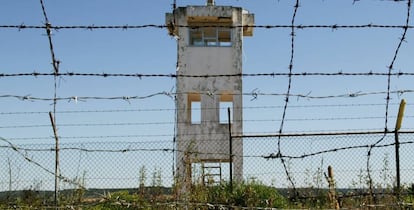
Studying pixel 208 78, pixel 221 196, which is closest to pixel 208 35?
pixel 208 78

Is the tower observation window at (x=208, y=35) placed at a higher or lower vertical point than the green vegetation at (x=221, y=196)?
higher

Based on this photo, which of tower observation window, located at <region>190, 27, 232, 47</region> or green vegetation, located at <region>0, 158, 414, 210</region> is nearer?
green vegetation, located at <region>0, 158, 414, 210</region>

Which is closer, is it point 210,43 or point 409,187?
point 409,187

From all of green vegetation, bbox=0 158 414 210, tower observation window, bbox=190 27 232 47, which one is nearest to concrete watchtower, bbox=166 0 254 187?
tower observation window, bbox=190 27 232 47

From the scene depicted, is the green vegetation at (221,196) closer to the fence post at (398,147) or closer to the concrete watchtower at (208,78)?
the fence post at (398,147)

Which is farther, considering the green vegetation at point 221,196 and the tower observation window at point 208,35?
the tower observation window at point 208,35

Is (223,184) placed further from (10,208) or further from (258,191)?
(10,208)

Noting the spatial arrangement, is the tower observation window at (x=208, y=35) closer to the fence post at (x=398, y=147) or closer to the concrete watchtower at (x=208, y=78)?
the concrete watchtower at (x=208, y=78)

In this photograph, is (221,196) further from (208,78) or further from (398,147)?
(208,78)

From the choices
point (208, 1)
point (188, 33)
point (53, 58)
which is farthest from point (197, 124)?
point (53, 58)

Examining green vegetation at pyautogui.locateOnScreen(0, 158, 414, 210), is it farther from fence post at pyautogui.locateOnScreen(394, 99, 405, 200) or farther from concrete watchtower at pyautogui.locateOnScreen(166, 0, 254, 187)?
concrete watchtower at pyautogui.locateOnScreen(166, 0, 254, 187)

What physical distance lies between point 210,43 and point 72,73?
17384 mm

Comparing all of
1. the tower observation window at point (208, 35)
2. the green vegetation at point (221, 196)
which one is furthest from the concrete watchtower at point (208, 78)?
the green vegetation at point (221, 196)

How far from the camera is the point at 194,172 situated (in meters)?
9.61
